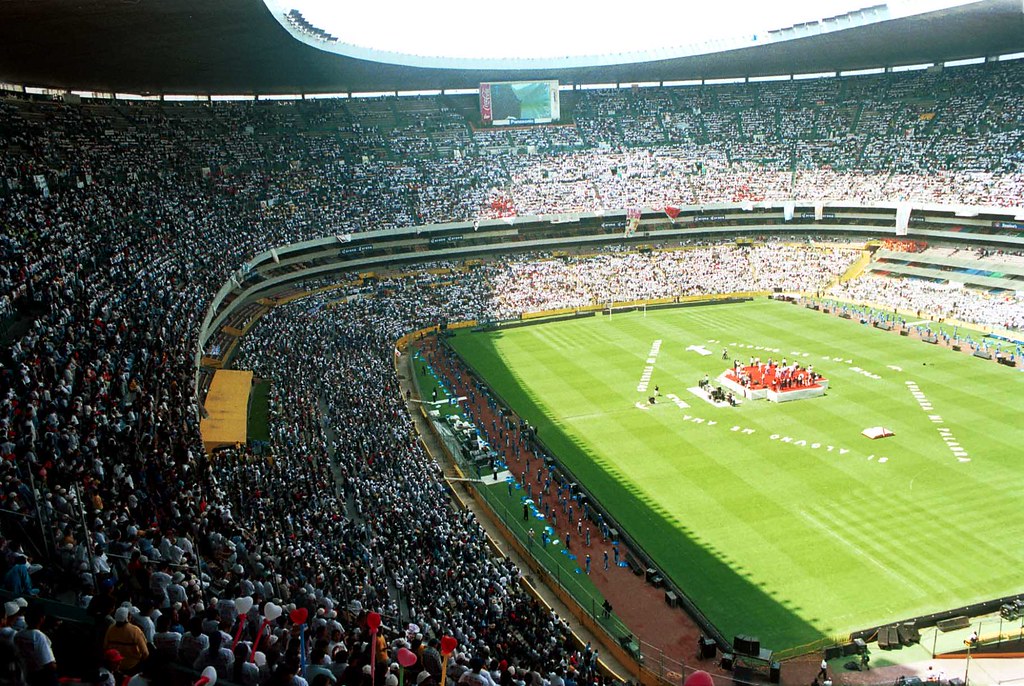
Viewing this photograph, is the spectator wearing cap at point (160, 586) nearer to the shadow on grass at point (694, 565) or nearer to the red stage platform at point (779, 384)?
the shadow on grass at point (694, 565)

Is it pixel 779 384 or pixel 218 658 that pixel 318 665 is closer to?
pixel 218 658

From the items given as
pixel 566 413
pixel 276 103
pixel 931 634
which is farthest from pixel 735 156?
pixel 931 634

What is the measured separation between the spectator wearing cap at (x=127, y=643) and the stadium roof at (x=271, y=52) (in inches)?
1081

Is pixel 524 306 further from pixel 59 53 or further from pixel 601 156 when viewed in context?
pixel 59 53

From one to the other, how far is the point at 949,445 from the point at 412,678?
30.7 m

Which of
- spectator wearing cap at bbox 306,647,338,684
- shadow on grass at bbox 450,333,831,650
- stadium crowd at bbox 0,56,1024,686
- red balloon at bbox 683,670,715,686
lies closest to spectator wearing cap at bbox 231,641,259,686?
stadium crowd at bbox 0,56,1024,686

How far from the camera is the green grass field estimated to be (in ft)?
80.7

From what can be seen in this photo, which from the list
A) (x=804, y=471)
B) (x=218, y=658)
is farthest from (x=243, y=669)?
(x=804, y=471)

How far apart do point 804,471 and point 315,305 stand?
36.8m

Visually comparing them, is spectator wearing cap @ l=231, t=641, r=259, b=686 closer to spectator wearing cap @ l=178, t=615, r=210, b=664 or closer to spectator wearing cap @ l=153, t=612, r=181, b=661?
spectator wearing cap @ l=178, t=615, r=210, b=664

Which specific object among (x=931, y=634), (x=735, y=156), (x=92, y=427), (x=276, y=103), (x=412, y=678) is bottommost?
(x=931, y=634)

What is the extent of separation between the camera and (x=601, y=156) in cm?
8569

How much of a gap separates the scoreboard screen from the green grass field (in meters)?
38.4

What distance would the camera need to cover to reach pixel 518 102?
8450 centimetres
